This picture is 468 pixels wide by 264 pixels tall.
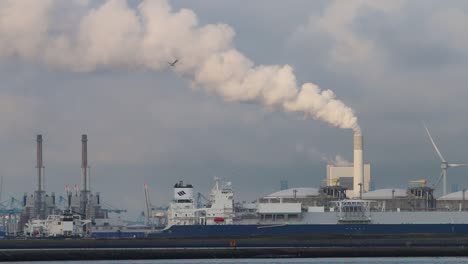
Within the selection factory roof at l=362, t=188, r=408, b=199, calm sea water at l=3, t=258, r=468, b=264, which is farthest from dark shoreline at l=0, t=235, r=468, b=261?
factory roof at l=362, t=188, r=408, b=199

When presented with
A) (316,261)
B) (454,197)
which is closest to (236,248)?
(316,261)

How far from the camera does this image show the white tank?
166m

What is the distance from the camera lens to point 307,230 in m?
161

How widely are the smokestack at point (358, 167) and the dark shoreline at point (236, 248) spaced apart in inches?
577

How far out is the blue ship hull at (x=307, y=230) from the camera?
522ft

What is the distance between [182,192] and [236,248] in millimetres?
42987

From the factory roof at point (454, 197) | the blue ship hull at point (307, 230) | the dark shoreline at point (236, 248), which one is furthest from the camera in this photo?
the factory roof at point (454, 197)

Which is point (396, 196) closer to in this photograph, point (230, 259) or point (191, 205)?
point (191, 205)

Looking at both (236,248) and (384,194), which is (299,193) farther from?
(236,248)

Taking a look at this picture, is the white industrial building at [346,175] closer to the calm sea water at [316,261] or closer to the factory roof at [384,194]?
the factory roof at [384,194]

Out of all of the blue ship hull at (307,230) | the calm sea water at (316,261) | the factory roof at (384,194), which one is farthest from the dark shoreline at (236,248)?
the factory roof at (384,194)

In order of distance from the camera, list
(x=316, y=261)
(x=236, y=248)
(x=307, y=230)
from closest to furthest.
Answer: (x=316, y=261)
(x=236, y=248)
(x=307, y=230)

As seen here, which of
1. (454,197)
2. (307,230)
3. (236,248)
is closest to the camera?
(236,248)

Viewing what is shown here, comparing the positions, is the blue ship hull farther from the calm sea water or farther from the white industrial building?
the calm sea water
